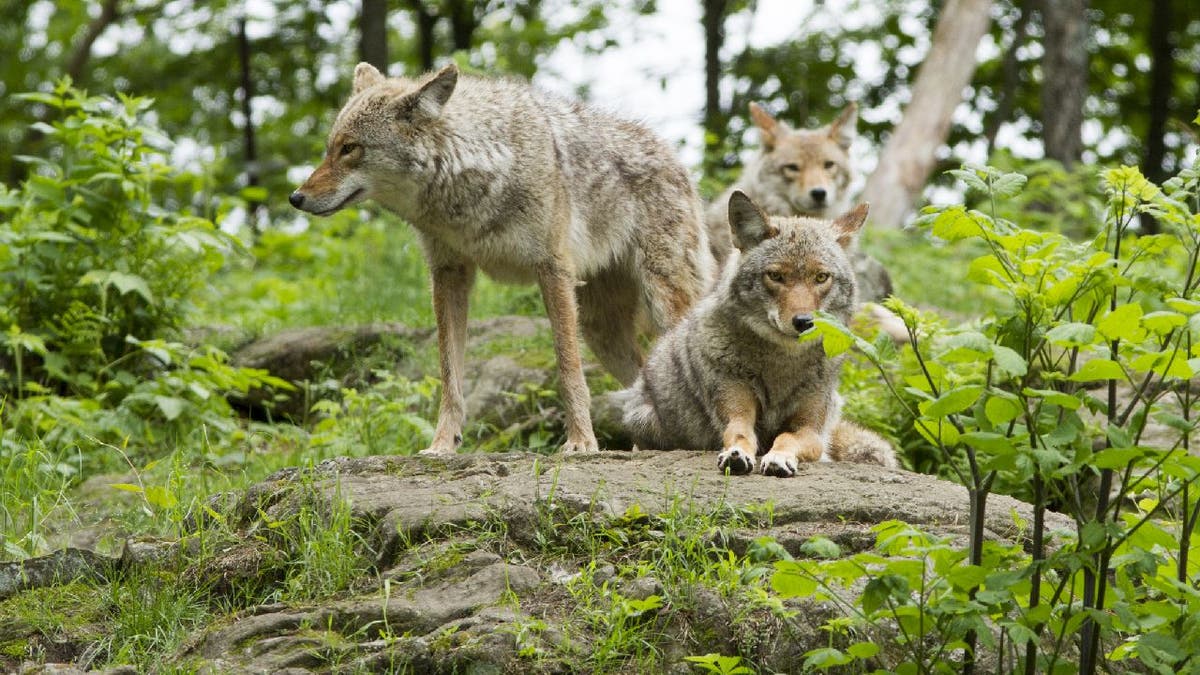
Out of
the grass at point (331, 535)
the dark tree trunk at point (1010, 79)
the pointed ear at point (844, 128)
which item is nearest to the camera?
the grass at point (331, 535)

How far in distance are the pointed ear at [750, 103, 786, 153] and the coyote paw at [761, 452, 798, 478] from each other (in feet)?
21.7

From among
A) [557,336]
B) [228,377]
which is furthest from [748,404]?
[228,377]

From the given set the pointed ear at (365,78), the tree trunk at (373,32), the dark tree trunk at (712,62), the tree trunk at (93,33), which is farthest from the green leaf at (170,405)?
the dark tree trunk at (712,62)

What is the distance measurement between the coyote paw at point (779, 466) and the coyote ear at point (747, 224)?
3.72ft

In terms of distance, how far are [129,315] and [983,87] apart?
645 inches

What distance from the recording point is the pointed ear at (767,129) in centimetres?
1182

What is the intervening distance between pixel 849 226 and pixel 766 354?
0.86 metres

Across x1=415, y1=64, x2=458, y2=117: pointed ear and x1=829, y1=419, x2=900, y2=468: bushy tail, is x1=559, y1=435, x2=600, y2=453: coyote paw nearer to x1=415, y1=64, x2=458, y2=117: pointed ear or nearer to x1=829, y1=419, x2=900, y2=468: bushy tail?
x1=829, y1=419, x2=900, y2=468: bushy tail

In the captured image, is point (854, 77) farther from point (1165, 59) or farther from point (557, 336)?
point (557, 336)

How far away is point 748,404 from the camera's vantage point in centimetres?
611

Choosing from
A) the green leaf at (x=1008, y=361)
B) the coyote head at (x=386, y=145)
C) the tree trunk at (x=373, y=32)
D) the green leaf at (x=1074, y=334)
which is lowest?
the green leaf at (x=1008, y=361)

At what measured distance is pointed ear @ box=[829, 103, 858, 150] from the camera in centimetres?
1176

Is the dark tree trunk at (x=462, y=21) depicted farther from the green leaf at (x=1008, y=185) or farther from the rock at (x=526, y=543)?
the green leaf at (x=1008, y=185)

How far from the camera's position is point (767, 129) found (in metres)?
11.8
